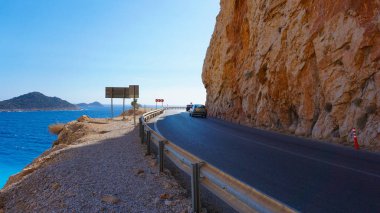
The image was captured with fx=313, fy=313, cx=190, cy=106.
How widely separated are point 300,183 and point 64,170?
6.16 metres

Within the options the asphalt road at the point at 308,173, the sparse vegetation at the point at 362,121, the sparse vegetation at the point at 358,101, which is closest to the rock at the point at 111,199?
the asphalt road at the point at 308,173

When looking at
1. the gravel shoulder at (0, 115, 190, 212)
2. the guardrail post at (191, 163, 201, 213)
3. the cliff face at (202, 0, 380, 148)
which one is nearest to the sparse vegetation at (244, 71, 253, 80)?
the cliff face at (202, 0, 380, 148)

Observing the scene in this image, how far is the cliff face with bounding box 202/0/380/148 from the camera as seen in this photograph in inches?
579

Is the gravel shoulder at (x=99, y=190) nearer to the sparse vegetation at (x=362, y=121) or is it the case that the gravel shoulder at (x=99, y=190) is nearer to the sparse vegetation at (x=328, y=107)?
the sparse vegetation at (x=362, y=121)

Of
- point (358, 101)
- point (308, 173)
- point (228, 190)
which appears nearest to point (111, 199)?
point (228, 190)

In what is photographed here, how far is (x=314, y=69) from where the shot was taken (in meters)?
19.2

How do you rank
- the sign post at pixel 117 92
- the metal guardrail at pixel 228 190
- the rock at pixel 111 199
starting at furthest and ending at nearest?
1. the sign post at pixel 117 92
2. the rock at pixel 111 199
3. the metal guardrail at pixel 228 190

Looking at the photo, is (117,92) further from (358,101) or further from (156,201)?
(156,201)

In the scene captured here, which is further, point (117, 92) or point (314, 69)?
point (117, 92)

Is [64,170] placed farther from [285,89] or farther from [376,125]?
[285,89]

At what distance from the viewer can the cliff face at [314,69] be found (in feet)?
48.2

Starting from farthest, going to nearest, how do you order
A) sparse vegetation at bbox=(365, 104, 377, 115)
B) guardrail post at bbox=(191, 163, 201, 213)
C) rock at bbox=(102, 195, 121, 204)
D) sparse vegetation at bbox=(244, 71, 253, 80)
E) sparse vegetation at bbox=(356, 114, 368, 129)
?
sparse vegetation at bbox=(244, 71, 253, 80), sparse vegetation at bbox=(356, 114, 368, 129), sparse vegetation at bbox=(365, 104, 377, 115), rock at bbox=(102, 195, 121, 204), guardrail post at bbox=(191, 163, 201, 213)

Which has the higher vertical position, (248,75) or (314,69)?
(248,75)

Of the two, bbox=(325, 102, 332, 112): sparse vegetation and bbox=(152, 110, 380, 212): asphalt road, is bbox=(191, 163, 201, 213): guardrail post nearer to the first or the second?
bbox=(152, 110, 380, 212): asphalt road
